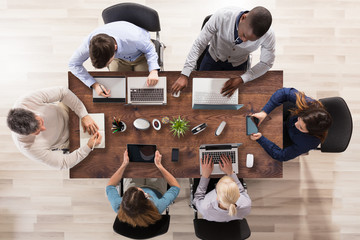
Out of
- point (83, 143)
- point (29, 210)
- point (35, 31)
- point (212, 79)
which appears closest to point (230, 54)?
point (212, 79)

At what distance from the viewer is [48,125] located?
1.73 m

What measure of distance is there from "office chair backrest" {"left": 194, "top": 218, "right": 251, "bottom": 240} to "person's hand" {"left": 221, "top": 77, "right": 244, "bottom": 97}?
106 centimetres

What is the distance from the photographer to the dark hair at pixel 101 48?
5.02ft

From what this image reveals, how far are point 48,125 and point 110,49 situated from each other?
30.6 inches

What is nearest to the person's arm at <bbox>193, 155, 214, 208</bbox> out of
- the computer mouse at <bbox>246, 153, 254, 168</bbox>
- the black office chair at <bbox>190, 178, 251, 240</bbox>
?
the black office chair at <bbox>190, 178, 251, 240</bbox>

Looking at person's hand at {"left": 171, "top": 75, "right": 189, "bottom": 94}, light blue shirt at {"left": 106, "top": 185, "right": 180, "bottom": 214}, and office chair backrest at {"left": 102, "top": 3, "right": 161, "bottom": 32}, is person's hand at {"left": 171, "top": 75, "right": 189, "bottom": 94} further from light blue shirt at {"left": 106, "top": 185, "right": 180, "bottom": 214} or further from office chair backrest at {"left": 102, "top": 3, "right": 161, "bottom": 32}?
light blue shirt at {"left": 106, "top": 185, "right": 180, "bottom": 214}

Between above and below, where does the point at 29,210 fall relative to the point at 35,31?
below

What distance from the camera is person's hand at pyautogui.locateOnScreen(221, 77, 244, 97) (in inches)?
71.2

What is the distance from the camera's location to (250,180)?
8.71 feet

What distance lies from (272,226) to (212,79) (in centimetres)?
196

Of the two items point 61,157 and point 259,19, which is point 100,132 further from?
point 259,19

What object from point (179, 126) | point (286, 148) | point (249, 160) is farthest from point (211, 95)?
point (286, 148)

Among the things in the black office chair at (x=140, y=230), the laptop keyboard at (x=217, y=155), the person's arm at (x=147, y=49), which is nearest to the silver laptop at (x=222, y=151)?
the laptop keyboard at (x=217, y=155)

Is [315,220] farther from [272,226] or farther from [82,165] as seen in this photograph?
[82,165]
